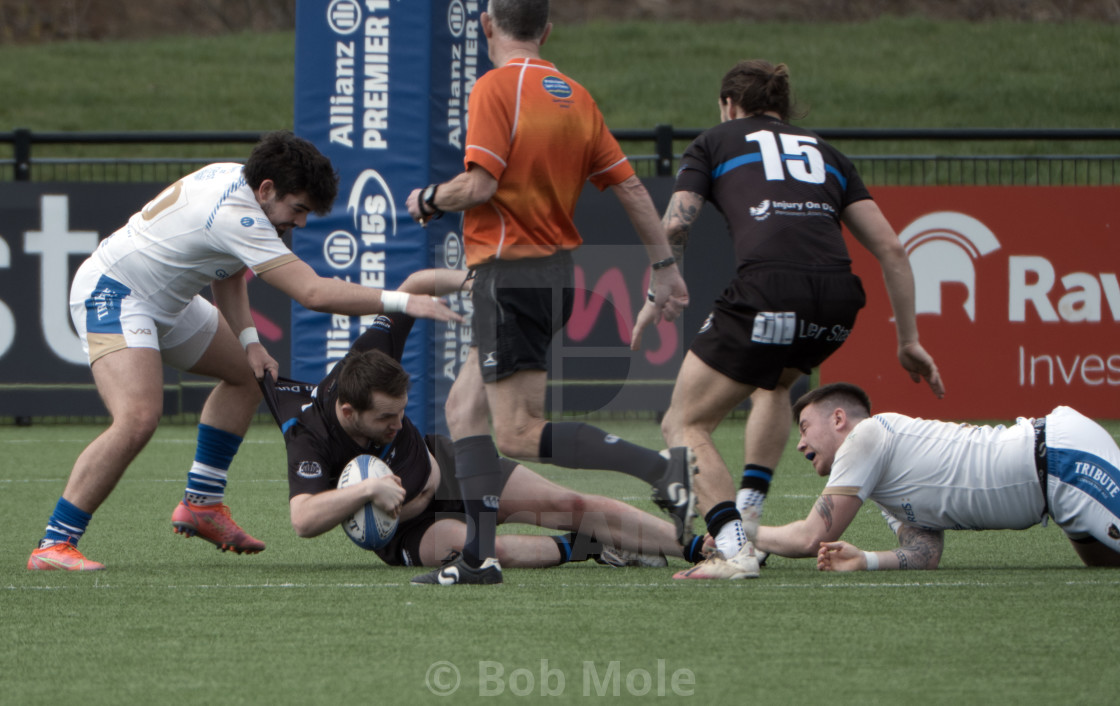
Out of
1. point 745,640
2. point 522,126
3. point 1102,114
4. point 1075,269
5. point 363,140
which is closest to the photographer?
point 745,640

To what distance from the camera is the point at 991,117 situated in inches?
810

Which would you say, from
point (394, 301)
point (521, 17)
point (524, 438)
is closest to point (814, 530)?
point (524, 438)

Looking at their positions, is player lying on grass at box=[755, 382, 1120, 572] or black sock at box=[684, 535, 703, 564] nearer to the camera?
player lying on grass at box=[755, 382, 1120, 572]

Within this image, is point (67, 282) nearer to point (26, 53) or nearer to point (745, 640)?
point (745, 640)

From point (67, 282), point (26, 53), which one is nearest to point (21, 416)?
point (67, 282)

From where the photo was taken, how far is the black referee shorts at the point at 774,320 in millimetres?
4625

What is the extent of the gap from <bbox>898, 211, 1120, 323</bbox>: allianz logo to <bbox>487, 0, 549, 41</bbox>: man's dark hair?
621 centimetres

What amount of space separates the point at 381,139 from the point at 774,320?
412 cm

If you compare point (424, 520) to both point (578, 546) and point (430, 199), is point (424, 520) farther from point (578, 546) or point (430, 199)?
point (430, 199)

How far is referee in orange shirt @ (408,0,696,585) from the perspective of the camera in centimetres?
430

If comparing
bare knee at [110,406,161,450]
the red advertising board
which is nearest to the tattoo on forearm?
bare knee at [110,406,161,450]

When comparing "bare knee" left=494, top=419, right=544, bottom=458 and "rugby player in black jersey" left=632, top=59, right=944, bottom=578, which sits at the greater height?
"rugby player in black jersey" left=632, top=59, right=944, bottom=578

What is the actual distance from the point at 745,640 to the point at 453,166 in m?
5.24

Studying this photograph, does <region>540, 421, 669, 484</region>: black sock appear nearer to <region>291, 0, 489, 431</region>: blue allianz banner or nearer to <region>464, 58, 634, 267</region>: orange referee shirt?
<region>464, 58, 634, 267</region>: orange referee shirt
